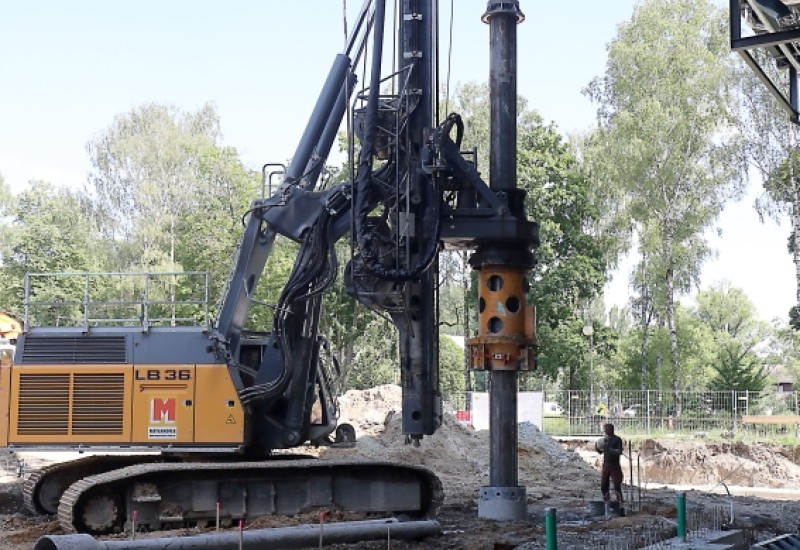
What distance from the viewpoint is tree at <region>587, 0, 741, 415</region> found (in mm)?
47000

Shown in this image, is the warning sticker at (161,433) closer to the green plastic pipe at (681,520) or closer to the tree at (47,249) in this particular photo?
the green plastic pipe at (681,520)

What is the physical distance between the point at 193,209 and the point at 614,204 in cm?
2042

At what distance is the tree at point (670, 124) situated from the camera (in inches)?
1850

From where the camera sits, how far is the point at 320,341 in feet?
53.6

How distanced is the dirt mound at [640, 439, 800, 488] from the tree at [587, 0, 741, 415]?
31.7ft

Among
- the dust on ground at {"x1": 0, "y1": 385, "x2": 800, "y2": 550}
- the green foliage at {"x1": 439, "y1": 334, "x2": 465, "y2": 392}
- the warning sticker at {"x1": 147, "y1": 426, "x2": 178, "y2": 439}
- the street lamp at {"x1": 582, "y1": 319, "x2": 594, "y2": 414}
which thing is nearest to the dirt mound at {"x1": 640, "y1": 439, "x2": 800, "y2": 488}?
the dust on ground at {"x1": 0, "y1": 385, "x2": 800, "y2": 550}

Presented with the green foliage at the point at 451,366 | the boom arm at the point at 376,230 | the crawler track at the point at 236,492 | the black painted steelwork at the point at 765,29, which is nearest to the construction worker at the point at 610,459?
the boom arm at the point at 376,230

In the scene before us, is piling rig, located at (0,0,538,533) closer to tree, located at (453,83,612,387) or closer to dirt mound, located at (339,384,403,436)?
dirt mound, located at (339,384,403,436)

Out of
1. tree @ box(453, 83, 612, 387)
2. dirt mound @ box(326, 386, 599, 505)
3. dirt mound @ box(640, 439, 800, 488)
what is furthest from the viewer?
tree @ box(453, 83, 612, 387)

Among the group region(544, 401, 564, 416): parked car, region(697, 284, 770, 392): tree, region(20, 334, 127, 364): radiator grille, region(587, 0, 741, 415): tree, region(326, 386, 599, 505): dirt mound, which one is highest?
region(587, 0, 741, 415): tree

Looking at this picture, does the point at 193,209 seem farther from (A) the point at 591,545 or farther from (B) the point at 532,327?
(A) the point at 591,545

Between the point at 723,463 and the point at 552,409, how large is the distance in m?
17.3

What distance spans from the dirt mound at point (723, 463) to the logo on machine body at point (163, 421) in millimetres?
23223

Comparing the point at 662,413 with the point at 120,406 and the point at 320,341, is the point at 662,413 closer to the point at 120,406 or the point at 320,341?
the point at 320,341
